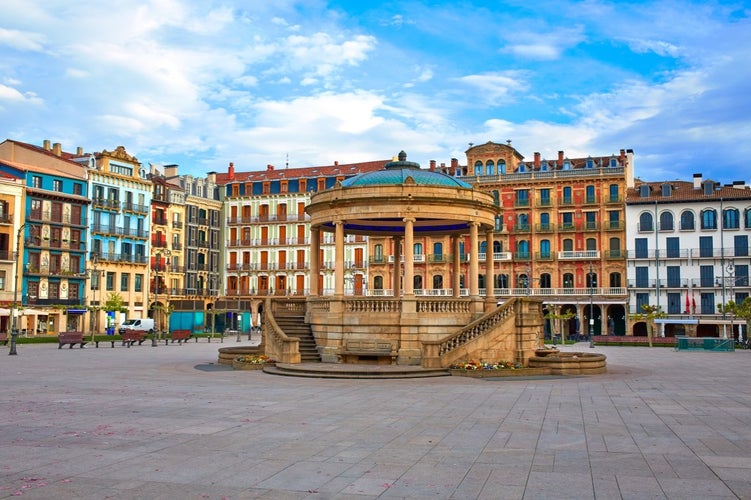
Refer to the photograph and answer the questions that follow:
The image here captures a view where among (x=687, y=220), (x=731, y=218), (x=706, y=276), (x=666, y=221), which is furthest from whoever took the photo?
(x=666, y=221)

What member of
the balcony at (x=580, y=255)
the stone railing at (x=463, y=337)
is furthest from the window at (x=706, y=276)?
the stone railing at (x=463, y=337)

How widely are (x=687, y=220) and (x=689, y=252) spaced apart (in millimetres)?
3392

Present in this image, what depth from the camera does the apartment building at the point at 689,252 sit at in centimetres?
7481

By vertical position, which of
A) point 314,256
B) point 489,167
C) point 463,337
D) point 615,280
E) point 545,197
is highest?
point 489,167

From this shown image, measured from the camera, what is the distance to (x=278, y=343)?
29.1 m

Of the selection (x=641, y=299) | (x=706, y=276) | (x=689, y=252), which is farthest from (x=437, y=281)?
(x=706, y=276)

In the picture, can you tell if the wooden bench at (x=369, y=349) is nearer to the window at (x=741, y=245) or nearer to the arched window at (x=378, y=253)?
the window at (x=741, y=245)

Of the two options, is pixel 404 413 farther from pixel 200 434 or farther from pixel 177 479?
pixel 177 479

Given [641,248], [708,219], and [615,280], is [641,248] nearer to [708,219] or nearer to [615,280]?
[615,280]

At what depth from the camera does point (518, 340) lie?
92.9 ft

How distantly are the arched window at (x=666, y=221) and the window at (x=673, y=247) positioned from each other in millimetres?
1211

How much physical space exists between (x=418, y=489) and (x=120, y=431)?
6956mm

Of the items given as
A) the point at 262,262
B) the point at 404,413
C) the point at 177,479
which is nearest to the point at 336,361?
the point at 404,413

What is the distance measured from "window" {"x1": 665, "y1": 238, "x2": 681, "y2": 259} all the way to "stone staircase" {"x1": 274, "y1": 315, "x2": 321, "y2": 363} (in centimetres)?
5588
